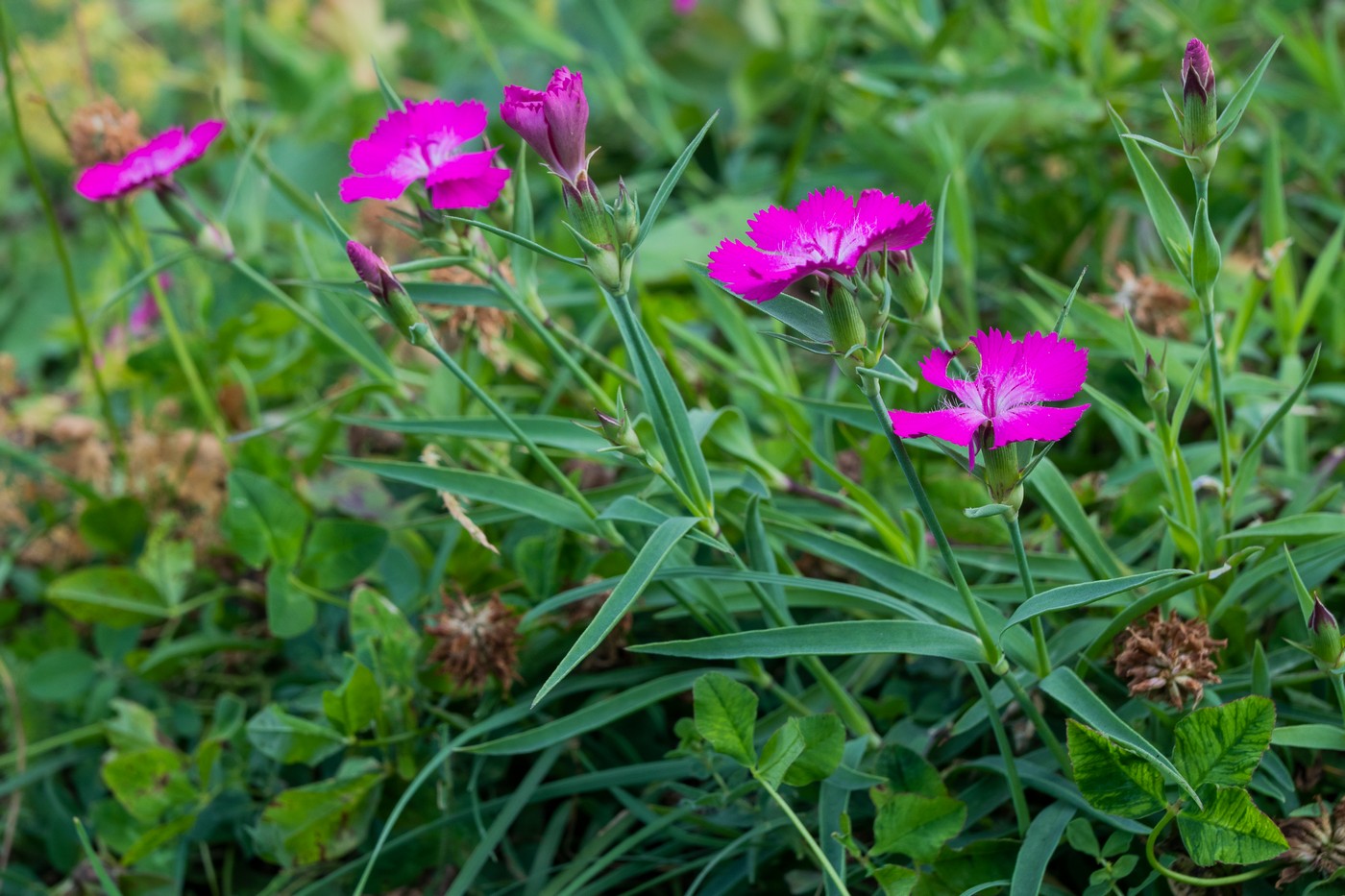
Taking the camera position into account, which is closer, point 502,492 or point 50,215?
point 502,492

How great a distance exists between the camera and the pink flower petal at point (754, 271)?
0.53 m

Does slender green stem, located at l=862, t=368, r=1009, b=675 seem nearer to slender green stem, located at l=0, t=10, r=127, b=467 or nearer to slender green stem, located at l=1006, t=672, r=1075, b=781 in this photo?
slender green stem, located at l=1006, t=672, r=1075, b=781

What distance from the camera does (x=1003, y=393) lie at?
560 millimetres

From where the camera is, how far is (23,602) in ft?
4.38

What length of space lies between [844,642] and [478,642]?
0.32 metres

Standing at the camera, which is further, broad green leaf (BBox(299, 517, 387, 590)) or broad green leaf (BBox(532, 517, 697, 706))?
broad green leaf (BBox(299, 517, 387, 590))

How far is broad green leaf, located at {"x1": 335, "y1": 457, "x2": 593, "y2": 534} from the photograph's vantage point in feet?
2.54

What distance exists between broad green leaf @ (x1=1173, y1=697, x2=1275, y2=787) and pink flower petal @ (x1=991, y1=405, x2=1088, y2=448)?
0.71ft

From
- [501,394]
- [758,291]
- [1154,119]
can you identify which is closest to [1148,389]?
[758,291]

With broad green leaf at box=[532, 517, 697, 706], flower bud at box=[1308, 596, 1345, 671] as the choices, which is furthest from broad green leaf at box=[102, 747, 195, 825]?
flower bud at box=[1308, 596, 1345, 671]

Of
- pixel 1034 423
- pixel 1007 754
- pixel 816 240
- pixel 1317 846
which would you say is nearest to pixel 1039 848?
pixel 1007 754

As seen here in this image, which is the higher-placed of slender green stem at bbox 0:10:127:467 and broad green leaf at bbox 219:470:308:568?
slender green stem at bbox 0:10:127:467

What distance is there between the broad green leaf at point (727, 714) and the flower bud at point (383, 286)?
283 mm

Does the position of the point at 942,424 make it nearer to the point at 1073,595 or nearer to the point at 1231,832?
the point at 1073,595
